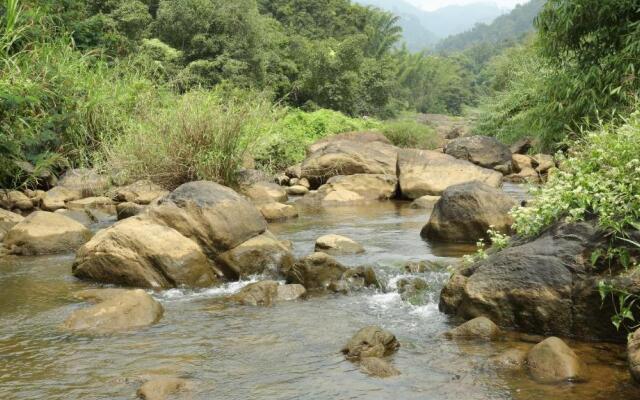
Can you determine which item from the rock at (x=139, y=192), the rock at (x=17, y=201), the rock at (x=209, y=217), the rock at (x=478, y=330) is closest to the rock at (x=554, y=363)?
the rock at (x=478, y=330)

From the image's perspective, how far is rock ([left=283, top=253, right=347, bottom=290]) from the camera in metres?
7.37

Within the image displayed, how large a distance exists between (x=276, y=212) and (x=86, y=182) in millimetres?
4117

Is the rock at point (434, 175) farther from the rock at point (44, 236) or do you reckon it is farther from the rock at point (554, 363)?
the rock at point (554, 363)

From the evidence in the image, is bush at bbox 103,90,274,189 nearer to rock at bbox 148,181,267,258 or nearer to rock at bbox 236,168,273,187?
rock at bbox 236,168,273,187

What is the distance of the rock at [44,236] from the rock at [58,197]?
285cm

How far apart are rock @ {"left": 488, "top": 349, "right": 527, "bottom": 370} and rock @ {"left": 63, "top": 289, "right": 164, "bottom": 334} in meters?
3.03

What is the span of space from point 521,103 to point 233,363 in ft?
65.0

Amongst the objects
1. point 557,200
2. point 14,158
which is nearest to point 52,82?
point 14,158

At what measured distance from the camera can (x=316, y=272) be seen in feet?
24.2

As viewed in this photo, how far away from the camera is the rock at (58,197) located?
12383mm

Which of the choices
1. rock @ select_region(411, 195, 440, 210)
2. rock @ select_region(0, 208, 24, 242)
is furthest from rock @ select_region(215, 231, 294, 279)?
rock @ select_region(411, 195, 440, 210)

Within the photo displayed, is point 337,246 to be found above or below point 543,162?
above

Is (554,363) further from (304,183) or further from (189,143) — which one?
(304,183)

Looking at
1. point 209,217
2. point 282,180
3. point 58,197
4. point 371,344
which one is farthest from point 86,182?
point 371,344
